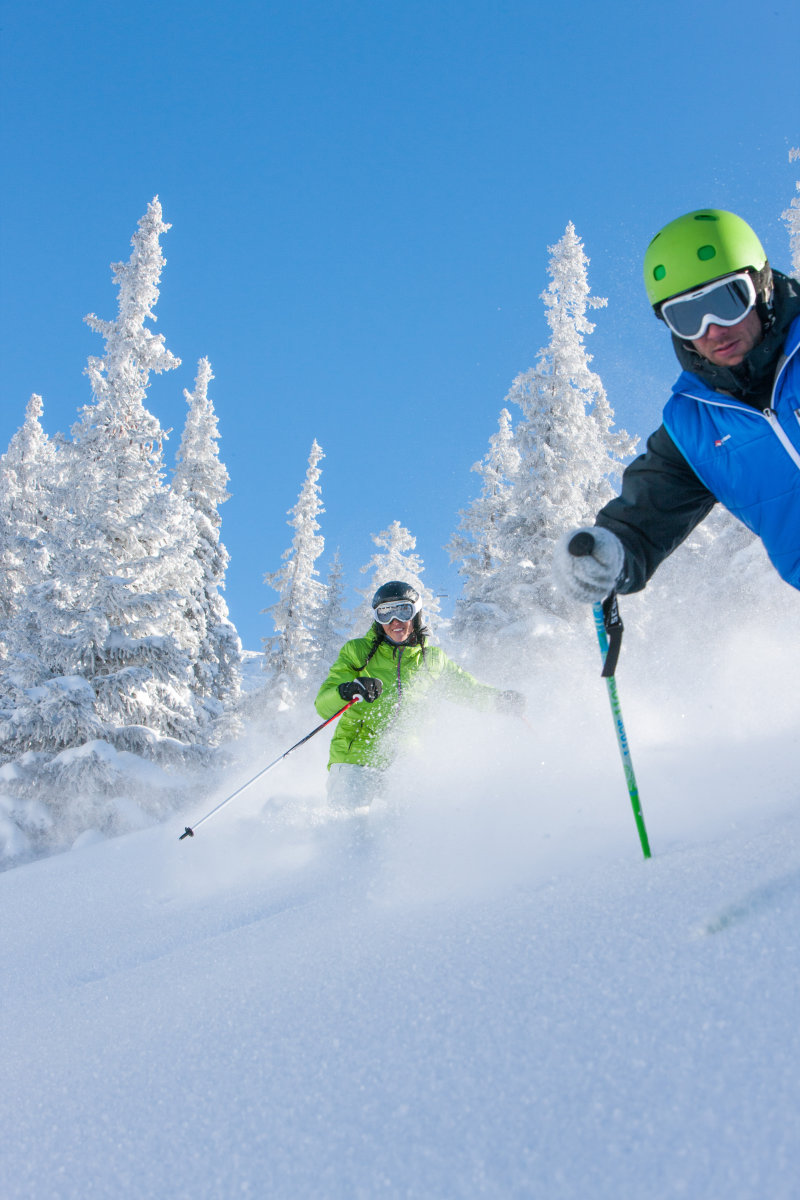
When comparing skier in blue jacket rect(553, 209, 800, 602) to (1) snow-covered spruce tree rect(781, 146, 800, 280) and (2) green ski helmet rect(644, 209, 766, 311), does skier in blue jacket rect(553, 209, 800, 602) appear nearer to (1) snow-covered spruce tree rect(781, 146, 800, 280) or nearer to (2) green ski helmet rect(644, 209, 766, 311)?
(2) green ski helmet rect(644, 209, 766, 311)

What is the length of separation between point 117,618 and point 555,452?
12622 mm

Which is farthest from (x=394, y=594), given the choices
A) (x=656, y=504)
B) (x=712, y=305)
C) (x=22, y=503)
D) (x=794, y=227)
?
(x=22, y=503)

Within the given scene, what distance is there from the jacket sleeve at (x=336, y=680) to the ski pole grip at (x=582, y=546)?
3540 millimetres

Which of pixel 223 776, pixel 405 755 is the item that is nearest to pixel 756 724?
pixel 405 755

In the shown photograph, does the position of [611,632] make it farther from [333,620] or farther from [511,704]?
[333,620]

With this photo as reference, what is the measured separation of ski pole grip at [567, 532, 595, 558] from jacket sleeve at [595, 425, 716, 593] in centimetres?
34

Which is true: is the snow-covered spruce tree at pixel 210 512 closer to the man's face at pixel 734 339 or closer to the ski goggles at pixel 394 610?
the ski goggles at pixel 394 610

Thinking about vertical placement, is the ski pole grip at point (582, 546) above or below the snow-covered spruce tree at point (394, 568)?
below

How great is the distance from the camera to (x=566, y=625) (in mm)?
16641

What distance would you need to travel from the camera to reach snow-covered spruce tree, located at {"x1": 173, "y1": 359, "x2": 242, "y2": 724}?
26.3 m

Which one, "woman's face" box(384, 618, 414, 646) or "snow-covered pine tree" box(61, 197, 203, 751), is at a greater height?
"snow-covered pine tree" box(61, 197, 203, 751)

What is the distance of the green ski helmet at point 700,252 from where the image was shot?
102 inches

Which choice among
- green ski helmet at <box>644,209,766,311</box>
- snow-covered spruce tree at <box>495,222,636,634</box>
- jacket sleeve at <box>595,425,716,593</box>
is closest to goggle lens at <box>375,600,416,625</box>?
jacket sleeve at <box>595,425,716,593</box>

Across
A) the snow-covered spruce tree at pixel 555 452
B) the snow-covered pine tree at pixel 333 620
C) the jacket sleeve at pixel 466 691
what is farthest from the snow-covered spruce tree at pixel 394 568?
the jacket sleeve at pixel 466 691
